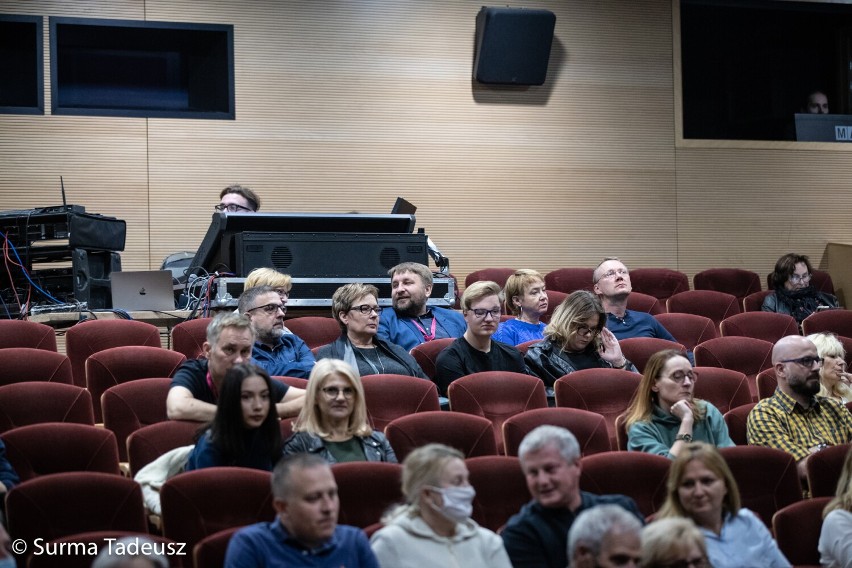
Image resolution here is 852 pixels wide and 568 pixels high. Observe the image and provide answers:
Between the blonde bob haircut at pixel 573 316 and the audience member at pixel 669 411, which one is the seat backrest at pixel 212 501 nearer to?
the audience member at pixel 669 411

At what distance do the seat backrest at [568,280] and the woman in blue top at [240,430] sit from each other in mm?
3117

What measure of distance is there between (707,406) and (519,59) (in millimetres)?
3375

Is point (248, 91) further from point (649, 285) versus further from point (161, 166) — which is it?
point (649, 285)

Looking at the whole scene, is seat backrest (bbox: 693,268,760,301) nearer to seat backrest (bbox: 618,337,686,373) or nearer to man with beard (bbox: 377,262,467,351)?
seat backrest (bbox: 618,337,686,373)

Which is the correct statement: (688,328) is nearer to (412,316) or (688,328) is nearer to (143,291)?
(412,316)

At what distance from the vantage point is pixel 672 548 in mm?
2094

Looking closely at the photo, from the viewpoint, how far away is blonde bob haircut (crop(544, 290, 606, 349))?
3.61m

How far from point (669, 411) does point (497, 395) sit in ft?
1.65

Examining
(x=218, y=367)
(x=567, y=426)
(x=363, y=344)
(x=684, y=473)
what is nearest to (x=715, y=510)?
(x=684, y=473)

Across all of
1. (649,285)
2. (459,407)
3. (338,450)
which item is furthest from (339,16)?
(338,450)

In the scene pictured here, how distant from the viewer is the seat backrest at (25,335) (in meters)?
3.76

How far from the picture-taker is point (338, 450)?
9.00 feet

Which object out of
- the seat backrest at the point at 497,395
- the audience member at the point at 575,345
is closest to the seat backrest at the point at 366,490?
the seat backrest at the point at 497,395

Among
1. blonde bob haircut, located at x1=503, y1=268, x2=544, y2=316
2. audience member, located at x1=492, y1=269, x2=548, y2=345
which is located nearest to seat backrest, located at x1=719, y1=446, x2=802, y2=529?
audience member, located at x1=492, y1=269, x2=548, y2=345
